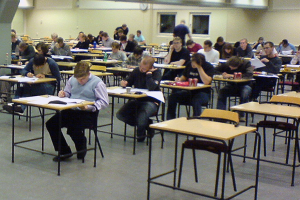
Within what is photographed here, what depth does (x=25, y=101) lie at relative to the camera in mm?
4281

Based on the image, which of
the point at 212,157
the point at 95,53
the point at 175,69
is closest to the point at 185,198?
the point at 212,157

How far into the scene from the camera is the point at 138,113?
513 centimetres

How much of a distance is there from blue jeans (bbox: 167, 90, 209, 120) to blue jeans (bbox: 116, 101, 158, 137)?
2.75 feet

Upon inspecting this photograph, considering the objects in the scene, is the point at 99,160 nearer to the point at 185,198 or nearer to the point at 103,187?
the point at 103,187

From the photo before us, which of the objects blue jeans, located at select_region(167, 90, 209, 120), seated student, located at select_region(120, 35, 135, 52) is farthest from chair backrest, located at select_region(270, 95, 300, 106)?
seated student, located at select_region(120, 35, 135, 52)

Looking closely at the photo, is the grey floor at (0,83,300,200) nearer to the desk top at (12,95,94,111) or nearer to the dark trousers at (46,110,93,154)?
the dark trousers at (46,110,93,154)

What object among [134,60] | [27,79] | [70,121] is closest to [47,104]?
[70,121]

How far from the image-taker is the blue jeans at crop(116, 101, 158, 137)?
5.09 m

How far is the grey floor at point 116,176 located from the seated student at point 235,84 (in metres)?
1.50

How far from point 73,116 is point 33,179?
2.46 feet

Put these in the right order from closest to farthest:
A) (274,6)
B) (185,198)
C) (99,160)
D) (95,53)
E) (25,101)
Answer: (185,198) < (25,101) < (99,160) < (95,53) < (274,6)

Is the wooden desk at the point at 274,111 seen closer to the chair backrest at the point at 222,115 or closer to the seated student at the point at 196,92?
the chair backrest at the point at 222,115

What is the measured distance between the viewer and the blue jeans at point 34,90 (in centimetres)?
619

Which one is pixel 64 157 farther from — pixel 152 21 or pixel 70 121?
pixel 152 21
